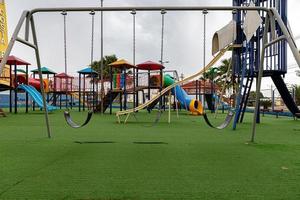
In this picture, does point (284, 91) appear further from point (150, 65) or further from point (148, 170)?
point (148, 170)

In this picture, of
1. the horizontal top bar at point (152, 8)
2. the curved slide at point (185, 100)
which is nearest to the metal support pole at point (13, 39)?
the horizontal top bar at point (152, 8)

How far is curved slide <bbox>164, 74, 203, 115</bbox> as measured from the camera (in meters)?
19.0

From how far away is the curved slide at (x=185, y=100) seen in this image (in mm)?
19011

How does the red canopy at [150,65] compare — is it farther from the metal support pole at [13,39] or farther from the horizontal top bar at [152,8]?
the metal support pole at [13,39]

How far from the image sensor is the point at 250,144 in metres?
7.08

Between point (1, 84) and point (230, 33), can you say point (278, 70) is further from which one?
point (1, 84)

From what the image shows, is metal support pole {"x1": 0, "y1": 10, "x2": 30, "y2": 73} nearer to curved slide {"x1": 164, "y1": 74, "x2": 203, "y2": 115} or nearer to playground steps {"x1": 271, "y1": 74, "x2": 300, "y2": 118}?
playground steps {"x1": 271, "y1": 74, "x2": 300, "y2": 118}

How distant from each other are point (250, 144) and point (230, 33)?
730cm

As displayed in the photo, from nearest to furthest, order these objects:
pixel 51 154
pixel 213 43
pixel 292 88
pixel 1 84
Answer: pixel 51 154, pixel 213 43, pixel 1 84, pixel 292 88

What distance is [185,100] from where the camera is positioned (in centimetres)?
2081

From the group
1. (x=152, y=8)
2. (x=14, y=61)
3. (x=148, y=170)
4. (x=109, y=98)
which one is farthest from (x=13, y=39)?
(x=14, y=61)

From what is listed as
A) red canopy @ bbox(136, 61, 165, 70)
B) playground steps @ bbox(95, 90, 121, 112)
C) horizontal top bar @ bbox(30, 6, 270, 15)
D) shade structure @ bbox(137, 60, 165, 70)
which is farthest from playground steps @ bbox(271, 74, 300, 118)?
playground steps @ bbox(95, 90, 121, 112)

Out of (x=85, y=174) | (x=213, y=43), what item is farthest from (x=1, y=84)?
(x=85, y=174)

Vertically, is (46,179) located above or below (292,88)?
below
